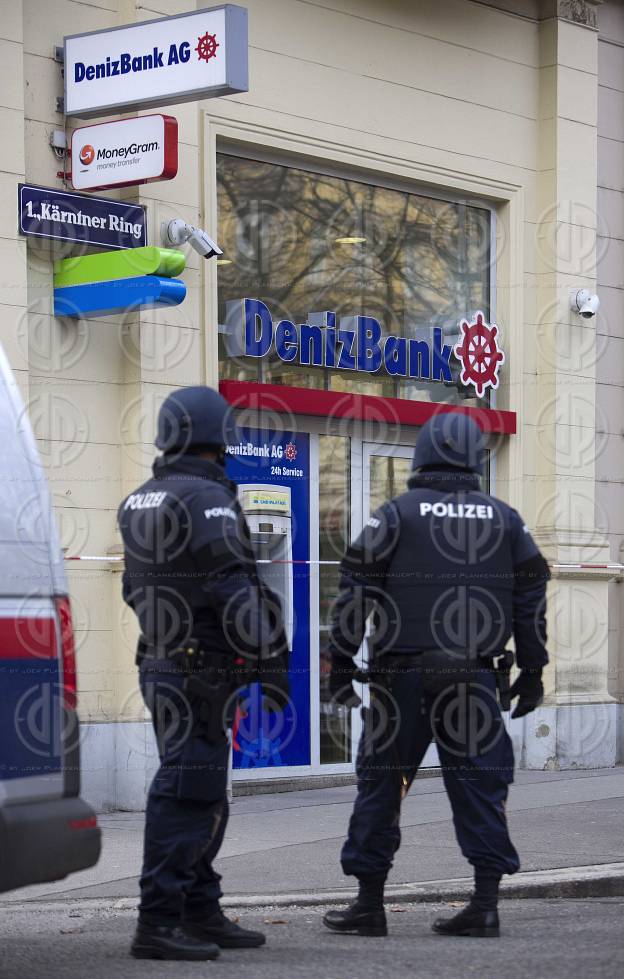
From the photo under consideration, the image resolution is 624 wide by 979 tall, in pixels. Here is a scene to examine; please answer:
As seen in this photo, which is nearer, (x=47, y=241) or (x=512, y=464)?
(x=47, y=241)

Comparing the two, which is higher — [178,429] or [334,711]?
[178,429]

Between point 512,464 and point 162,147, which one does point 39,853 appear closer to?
point 162,147

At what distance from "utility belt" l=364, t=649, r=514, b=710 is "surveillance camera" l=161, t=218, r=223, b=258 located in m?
4.79

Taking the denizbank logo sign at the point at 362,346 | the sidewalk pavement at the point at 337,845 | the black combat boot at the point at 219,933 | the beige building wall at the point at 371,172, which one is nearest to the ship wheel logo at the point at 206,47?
the beige building wall at the point at 371,172

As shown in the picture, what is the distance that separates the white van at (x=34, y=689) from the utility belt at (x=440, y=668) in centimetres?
154

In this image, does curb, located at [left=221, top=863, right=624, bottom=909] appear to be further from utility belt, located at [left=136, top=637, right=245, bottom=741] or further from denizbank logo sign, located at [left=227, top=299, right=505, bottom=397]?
denizbank logo sign, located at [left=227, top=299, right=505, bottom=397]

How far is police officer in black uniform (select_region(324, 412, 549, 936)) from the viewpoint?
625 cm

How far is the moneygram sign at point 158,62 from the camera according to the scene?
970 cm

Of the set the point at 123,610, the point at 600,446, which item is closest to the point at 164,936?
the point at 123,610

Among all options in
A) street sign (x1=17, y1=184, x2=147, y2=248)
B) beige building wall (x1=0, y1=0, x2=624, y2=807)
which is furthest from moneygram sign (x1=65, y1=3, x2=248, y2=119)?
street sign (x1=17, y1=184, x2=147, y2=248)

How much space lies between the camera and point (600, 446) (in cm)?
1370

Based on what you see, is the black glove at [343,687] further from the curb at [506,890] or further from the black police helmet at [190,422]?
the curb at [506,890]

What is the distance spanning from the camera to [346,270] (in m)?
12.2

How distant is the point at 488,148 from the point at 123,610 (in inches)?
199
